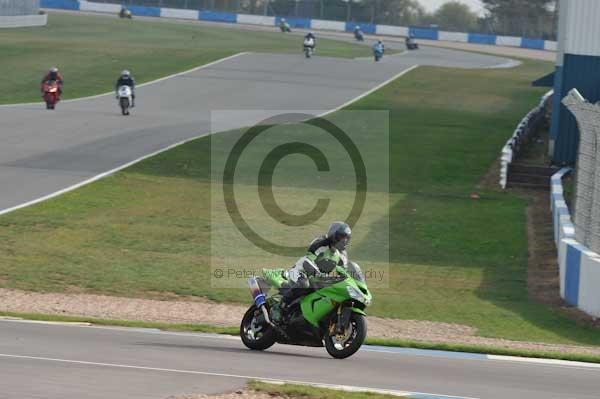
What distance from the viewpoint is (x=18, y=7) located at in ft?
269

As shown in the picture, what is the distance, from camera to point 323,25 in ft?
374

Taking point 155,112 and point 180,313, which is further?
point 155,112

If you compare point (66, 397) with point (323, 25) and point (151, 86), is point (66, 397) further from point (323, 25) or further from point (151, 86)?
point (323, 25)

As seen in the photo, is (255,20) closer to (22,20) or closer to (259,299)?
(22,20)

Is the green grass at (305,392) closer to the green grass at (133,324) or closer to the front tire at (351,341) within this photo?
the front tire at (351,341)

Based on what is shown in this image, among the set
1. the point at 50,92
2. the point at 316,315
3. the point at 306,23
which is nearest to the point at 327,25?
the point at 306,23

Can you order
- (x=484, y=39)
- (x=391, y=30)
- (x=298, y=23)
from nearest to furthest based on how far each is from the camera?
(x=484, y=39) < (x=391, y=30) < (x=298, y=23)

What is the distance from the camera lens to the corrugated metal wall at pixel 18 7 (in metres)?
79.7

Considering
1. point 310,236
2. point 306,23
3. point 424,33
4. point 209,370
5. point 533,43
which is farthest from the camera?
point 306,23

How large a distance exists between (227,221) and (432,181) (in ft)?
28.1

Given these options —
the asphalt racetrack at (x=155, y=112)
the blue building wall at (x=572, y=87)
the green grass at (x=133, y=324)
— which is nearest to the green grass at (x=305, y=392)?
the green grass at (x=133, y=324)

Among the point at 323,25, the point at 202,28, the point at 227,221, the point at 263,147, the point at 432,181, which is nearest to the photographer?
the point at 227,221

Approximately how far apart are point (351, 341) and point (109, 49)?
182ft

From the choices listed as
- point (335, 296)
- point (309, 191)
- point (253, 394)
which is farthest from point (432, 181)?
point (253, 394)
